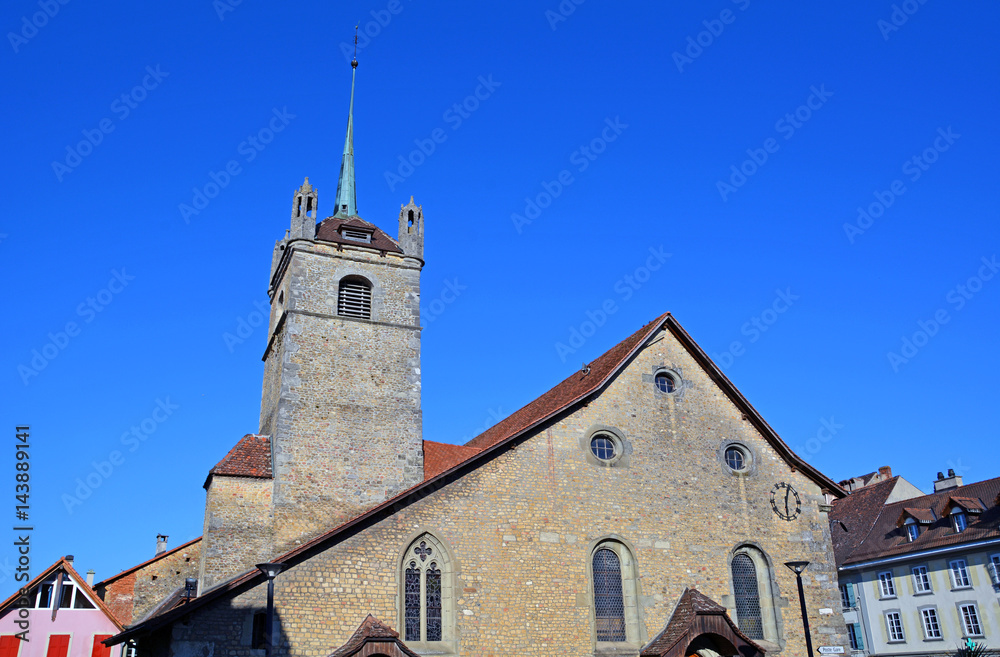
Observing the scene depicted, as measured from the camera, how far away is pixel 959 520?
3506 centimetres

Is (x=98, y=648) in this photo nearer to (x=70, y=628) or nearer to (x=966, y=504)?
(x=70, y=628)

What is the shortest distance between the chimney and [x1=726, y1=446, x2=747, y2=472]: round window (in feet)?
83.0

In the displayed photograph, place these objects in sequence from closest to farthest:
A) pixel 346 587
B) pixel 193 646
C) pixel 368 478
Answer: pixel 193 646 → pixel 346 587 → pixel 368 478

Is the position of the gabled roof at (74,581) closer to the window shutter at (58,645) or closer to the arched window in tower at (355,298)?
the window shutter at (58,645)

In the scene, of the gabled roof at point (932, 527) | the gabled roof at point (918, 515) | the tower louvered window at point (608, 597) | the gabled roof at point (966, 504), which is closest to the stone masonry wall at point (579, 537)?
the tower louvered window at point (608, 597)

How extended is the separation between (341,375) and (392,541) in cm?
693

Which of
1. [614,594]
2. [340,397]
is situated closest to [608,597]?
[614,594]

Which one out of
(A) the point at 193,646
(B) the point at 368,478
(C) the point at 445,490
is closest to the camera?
(A) the point at 193,646

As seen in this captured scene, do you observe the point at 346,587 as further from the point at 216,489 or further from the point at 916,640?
the point at 916,640

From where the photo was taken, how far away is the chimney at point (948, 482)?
138ft

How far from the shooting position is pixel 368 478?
2303cm

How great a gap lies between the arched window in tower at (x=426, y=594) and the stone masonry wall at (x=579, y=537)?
0.21m

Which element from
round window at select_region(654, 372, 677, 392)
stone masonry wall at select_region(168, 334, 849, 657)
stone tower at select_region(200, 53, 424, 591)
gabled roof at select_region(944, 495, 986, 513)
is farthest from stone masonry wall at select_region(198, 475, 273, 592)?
gabled roof at select_region(944, 495, 986, 513)

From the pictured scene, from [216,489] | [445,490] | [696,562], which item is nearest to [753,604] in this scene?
[696,562]
